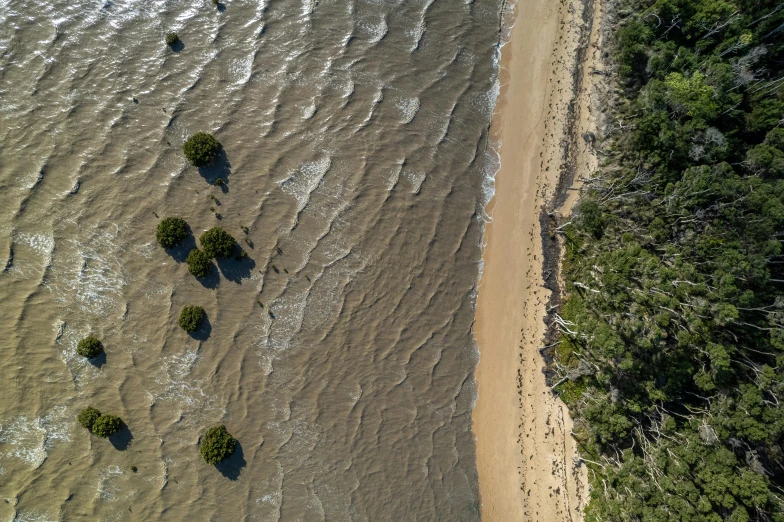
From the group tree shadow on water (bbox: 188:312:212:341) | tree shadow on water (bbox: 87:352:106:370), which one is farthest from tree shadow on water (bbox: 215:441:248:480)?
tree shadow on water (bbox: 87:352:106:370)

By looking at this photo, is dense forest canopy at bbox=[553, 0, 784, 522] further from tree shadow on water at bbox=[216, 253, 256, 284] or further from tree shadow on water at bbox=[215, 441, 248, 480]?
tree shadow on water at bbox=[215, 441, 248, 480]

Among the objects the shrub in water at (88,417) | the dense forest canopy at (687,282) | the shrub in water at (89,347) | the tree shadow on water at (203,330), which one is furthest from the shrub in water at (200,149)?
the dense forest canopy at (687,282)

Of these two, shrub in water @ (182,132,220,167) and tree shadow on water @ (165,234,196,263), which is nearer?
shrub in water @ (182,132,220,167)

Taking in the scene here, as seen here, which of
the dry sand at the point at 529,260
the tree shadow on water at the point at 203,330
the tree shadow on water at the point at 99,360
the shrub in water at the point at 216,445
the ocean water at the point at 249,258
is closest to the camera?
the ocean water at the point at 249,258

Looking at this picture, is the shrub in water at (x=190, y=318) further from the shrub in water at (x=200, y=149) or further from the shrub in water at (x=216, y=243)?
the shrub in water at (x=200, y=149)

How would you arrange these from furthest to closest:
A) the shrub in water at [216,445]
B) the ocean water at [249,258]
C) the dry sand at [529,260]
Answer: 1. the dry sand at [529,260]
2. the shrub in water at [216,445]
3. the ocean water at [249,258]
